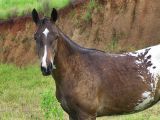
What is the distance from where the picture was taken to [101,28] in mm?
19000

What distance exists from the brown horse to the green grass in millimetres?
792

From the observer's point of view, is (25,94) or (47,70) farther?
(25,94)

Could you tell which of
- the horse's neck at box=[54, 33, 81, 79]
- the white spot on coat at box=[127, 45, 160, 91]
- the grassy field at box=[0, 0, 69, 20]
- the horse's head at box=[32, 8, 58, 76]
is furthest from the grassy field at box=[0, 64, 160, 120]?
the grassy field at box=[0, 0, 69, 20]

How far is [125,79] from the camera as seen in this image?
27.5 feet

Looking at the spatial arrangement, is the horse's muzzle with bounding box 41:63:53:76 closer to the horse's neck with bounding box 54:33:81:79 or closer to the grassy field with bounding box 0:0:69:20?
the horse's neck with bounding box 54:33:81:79

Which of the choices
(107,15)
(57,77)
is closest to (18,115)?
(57,77)

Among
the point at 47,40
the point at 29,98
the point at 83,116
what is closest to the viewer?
the point at 47,40

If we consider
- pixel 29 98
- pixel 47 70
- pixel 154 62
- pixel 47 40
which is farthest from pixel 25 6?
pixel 47 70

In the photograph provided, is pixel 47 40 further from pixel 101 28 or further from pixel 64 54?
pixel 101 28

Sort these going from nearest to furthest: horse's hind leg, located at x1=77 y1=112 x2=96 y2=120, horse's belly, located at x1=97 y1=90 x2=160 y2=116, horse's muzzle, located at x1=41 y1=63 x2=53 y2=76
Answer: horse's muzzle, located at x1=41 y1=63 x2=53 y2=76
horse's hind leg, located at x1=77 y1=112 x2=96 y2=120
horse's belly, located at x1=97 y1=90 x2=160 y2=116

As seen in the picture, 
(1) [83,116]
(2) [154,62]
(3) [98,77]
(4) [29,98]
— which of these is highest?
(2) [154,62]

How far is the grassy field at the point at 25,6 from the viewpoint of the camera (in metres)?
20.2

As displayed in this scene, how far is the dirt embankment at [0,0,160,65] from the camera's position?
60.2 feet

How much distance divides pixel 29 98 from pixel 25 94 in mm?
514
